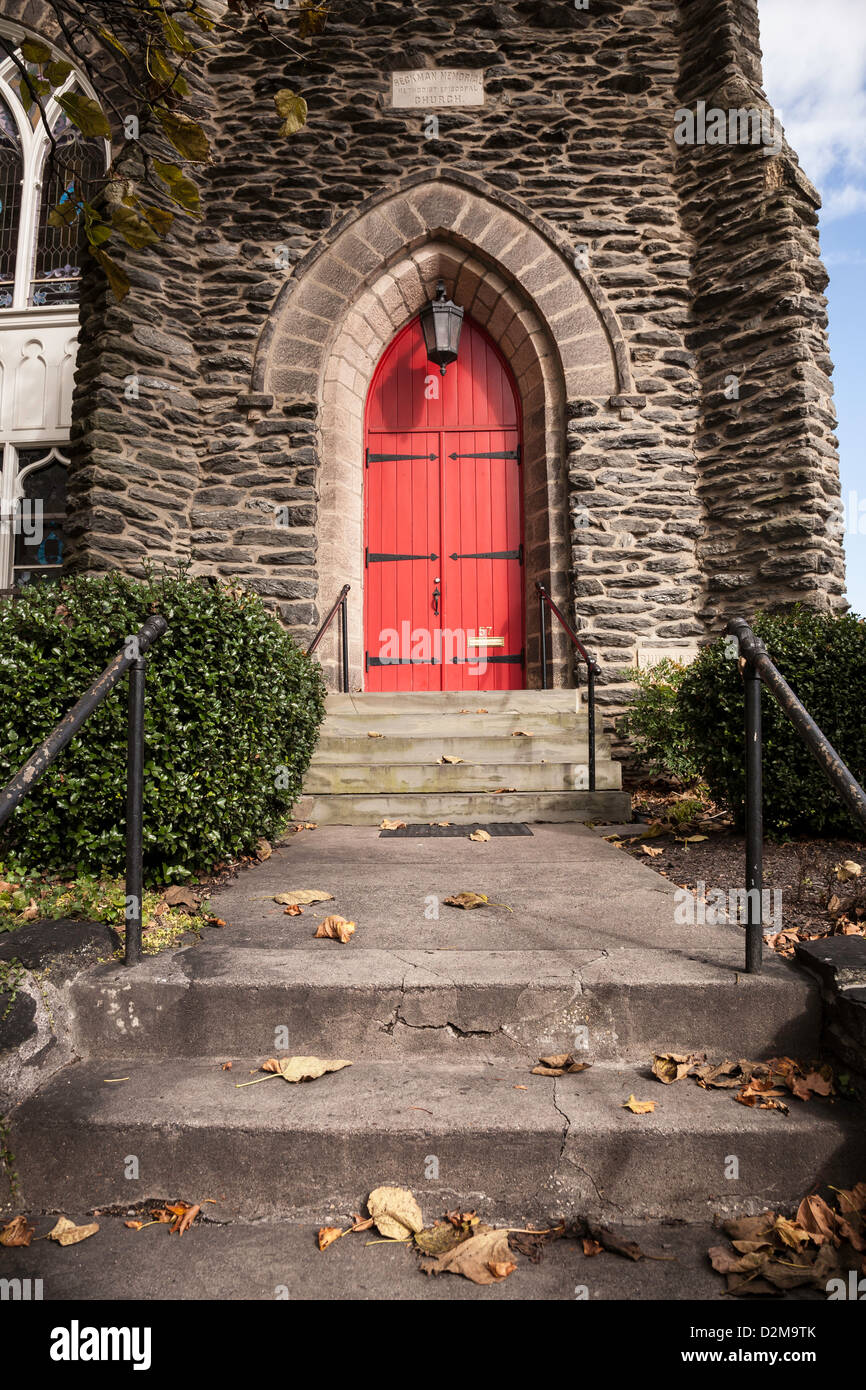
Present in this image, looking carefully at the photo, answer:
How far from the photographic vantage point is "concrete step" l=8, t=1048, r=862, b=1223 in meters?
1.76

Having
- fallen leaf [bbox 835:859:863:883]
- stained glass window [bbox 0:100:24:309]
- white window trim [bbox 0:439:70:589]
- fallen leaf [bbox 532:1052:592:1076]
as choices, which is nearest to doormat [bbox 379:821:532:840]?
fallen leaf [bbox 835:859:863:883]

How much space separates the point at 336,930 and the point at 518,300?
6679mm

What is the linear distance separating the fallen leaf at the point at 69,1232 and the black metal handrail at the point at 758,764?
1.85 meters

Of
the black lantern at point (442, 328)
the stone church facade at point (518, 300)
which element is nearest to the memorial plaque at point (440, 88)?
the stone church facade at point (518, 300)

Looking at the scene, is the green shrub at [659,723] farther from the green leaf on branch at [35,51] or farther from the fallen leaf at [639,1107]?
the green leaf on branch at [35,51]

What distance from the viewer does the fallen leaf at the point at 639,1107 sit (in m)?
1.86

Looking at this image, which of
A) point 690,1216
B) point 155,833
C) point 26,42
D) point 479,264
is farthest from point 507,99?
point 690,1216

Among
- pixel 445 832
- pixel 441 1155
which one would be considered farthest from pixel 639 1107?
pixel 445 832

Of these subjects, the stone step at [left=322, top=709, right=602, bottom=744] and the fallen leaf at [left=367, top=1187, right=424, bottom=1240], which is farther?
the stone step at [left=322, top=709, right=602, bottom=744]

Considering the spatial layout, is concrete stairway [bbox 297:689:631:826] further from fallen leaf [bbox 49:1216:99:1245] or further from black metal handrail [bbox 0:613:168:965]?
fallen leaf [bbox 49:1216:99:1245]

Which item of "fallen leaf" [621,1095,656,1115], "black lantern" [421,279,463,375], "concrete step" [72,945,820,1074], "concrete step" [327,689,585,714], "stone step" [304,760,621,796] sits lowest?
"fallen leaf" [621,1095,656,1115]

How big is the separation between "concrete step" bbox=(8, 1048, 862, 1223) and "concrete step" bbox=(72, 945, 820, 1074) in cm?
26

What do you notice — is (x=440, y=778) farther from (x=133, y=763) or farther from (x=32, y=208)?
(x=32, y=208)
